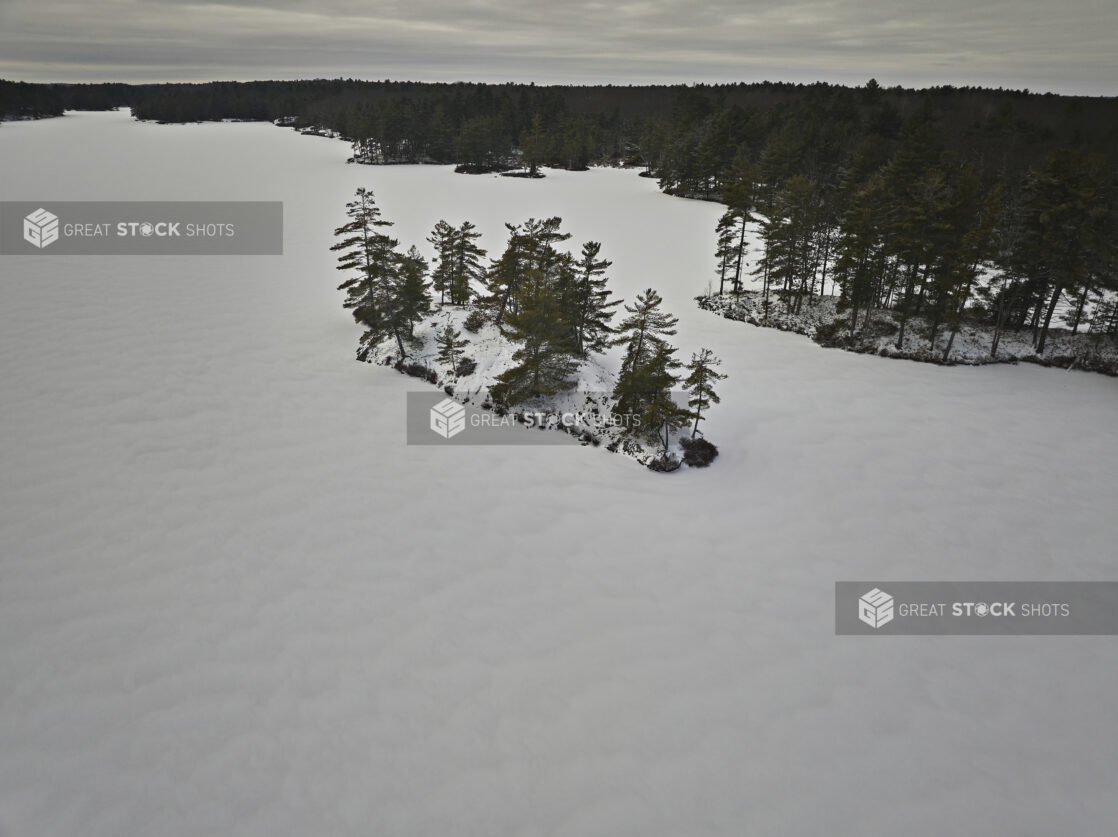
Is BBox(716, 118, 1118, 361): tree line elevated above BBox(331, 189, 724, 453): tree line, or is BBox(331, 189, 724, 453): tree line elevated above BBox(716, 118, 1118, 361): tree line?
BBox(716, 118, 1118, 361): tree line

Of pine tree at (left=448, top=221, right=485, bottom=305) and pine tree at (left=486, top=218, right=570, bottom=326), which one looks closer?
pine tree at (left=486, top=218, right=570, bottom=326)

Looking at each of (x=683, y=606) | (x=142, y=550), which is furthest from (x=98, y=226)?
(x=683, y=606)

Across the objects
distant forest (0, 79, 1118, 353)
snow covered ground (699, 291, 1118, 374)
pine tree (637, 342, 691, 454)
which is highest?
distant forest (0, 79, 1118, 353)

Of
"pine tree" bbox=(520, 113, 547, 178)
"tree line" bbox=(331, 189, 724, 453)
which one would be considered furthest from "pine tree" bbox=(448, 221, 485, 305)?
"pine tree" bbox=(520, 113, 547, 178)

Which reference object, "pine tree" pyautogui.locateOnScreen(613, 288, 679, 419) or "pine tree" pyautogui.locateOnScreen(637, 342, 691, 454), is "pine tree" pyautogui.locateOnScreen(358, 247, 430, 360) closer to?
"pine tree" pyautogui.locateOnScreen(613, 288, 679, 419)

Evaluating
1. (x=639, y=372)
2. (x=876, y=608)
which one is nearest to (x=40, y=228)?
(x=639, y=372)

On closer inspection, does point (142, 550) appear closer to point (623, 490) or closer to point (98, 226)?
point (623, 490)

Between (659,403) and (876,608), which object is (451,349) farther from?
(876,608)
